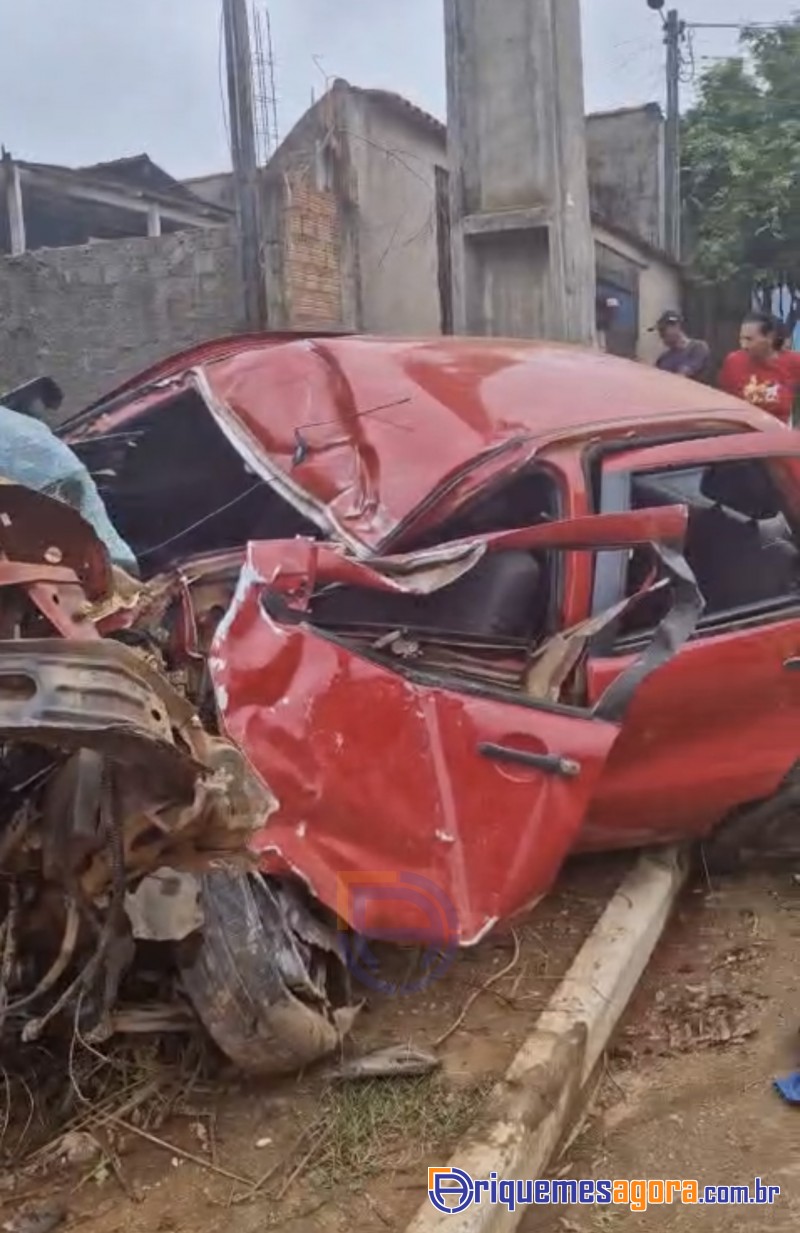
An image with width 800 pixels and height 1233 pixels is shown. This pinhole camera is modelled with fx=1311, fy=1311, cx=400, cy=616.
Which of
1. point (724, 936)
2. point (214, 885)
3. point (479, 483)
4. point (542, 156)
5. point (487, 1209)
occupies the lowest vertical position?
point (724, 936)

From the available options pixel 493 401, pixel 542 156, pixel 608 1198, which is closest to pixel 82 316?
pixel 542 156

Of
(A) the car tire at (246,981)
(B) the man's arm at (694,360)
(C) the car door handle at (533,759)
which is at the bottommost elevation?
(A) the car tire at (246,981)

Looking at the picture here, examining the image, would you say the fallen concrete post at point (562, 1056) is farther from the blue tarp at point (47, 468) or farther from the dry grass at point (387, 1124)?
the blue tarp at point (47, 468)

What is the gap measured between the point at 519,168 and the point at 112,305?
299 centimetres

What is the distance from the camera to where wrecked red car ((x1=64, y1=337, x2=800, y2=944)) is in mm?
3215

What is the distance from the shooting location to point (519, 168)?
8.47 meters

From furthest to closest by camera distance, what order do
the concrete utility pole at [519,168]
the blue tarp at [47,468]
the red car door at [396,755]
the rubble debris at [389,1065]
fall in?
the concrete utility pole at [519,168] < the blue tarp at [47,468] < the red car door at [396,755] < the rubble debris at [389,1065]

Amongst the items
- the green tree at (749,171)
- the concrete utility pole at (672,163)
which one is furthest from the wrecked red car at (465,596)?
the concrete utility pole at (672,163)

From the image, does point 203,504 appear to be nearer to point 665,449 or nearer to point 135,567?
point 135,567

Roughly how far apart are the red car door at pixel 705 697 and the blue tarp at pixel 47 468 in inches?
61.7

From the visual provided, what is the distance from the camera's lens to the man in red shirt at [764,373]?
823cm

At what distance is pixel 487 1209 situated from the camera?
102 inches

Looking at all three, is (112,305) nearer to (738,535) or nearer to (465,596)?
(738,535)

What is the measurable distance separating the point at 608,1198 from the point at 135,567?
209cm
